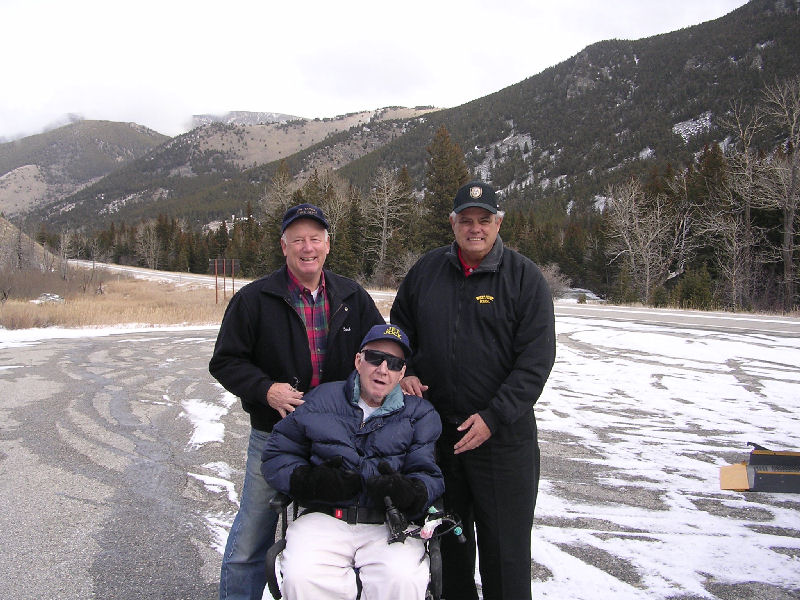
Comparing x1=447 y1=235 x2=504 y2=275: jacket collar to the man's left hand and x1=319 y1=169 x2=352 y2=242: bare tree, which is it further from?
x1=319 y1=169 x2=352 y2=242: bare tree

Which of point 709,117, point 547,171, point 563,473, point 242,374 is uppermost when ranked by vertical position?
point 709,117

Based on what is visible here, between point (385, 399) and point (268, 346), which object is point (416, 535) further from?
point (268, 346)

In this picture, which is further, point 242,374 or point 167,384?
point 167,384

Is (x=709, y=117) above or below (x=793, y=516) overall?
above

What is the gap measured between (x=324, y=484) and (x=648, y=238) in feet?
113

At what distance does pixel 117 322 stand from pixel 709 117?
12614cm

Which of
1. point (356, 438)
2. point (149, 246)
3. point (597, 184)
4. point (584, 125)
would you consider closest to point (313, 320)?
point (356, 438)

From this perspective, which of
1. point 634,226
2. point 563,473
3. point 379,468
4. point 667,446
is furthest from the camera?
point 634,226

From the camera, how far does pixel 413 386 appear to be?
2713 millimetres

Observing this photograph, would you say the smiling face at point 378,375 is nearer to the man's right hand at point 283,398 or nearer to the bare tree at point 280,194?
the man's right hand at point 283,398

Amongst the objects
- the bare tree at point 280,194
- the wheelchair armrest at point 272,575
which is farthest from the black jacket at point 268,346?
the bare tree at point 280,194

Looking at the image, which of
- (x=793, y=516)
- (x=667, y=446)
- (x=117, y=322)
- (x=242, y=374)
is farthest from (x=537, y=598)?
(x=117, y=322)

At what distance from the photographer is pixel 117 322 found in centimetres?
1827

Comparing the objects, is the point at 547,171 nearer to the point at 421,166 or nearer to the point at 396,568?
the point at 421,166
